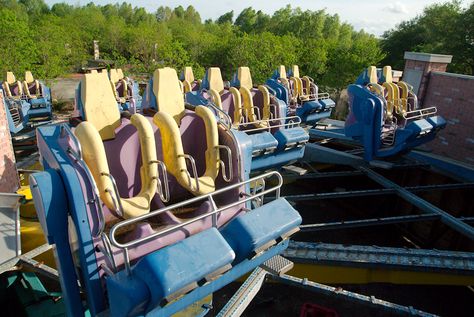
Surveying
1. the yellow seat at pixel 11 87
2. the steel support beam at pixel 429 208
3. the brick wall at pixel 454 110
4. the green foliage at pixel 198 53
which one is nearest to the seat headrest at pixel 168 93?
the steel support beam at pixel 429 208

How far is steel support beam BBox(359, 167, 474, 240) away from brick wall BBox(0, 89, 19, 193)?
6205 millimetres

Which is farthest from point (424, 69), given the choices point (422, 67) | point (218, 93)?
point (218, 93)

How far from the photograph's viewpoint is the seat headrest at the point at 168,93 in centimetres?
398

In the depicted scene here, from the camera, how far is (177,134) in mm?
3514

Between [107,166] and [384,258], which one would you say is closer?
[107,166]

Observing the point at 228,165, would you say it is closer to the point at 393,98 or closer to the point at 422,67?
the point at 393,98

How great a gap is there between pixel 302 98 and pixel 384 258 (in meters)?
7.53

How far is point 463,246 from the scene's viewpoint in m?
6.43

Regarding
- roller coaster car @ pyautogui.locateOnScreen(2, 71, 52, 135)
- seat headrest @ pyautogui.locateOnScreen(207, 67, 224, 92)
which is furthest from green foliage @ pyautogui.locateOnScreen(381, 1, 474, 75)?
roller coaster car @ pyautogui.locateOnScreen(2, 71, 52, 135)

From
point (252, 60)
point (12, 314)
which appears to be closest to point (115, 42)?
point (252, 60)

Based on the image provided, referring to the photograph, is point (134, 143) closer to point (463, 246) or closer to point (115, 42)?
point (463, 246)

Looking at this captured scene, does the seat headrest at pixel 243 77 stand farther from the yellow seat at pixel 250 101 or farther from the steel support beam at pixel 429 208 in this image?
the steel support beam at pixel 429 208

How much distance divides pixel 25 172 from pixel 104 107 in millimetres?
3828

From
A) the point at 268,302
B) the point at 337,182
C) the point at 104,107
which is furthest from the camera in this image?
the point at 337,182
